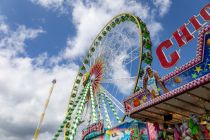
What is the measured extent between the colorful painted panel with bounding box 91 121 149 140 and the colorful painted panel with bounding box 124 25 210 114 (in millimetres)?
3147

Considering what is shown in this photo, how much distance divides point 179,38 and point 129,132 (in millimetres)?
7709

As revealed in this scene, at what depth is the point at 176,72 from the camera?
12.9m

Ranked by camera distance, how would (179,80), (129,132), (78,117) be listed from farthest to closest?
(78,117), (129,132), (179,80)

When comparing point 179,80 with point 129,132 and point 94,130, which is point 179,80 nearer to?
point 129,132

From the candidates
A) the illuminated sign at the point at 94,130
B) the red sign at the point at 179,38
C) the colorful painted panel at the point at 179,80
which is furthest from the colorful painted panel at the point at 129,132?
the red sign at the point at 179,38

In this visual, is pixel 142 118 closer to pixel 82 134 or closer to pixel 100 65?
pixel 82 134

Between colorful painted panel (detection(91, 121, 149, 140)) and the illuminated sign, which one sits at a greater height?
the illuminated sign

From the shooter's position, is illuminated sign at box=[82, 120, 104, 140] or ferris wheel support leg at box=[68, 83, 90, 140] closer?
illuminated sign at box=[82, 120, 104, 140]

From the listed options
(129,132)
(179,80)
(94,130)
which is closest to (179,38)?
(179,80)

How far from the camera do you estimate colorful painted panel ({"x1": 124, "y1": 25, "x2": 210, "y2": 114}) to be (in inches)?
449

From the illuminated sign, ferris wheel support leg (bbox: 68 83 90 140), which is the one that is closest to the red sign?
the illuminated sign

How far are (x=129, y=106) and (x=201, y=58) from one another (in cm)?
633

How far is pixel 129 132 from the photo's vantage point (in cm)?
1967

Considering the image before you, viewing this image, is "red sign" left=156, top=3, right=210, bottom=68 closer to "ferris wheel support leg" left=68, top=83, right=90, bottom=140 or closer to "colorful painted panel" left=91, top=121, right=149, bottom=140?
"colorful painted panel" left=91, top=121, right=149, bottom=140
